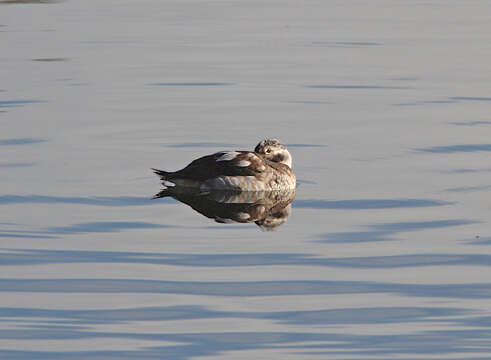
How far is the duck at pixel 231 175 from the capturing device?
15.2 m

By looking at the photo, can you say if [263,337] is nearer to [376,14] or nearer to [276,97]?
[276,97]

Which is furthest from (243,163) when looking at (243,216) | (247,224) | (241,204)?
(247,224)

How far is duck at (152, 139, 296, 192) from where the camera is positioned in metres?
15.2

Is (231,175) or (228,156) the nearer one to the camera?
(231,175)

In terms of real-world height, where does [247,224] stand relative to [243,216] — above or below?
below

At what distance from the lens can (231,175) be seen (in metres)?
15.3

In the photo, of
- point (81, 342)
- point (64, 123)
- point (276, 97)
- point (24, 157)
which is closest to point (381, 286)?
point (81, 342)

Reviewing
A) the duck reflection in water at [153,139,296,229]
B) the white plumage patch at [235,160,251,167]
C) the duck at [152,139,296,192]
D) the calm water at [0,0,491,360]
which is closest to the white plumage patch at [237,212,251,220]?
the calm water at [0,0,491,360]

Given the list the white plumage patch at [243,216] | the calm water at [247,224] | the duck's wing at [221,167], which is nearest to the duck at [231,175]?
the duck's wing at [221,167]

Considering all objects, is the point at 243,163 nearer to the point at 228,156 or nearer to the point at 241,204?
the point at 228,156

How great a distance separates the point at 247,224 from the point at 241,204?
4.20 ft

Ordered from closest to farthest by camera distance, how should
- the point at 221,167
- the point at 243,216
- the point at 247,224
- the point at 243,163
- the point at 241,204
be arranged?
the point at 247,224
the point at 243,216
the point at 241,204
the point at 221,167
the point at 243,163

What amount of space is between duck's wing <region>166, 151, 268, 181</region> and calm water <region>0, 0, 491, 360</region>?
0.54 meters

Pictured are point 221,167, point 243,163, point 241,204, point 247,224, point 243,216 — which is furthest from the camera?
point 243,163
